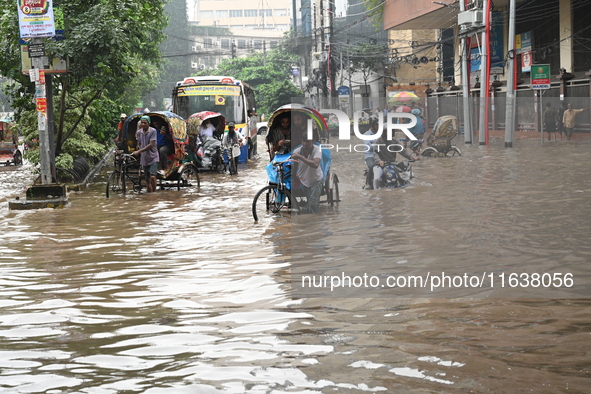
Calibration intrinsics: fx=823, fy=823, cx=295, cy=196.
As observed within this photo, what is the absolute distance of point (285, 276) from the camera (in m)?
8.27

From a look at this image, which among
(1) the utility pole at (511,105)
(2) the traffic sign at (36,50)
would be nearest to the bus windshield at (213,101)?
(1) the utility pole at (511,105)

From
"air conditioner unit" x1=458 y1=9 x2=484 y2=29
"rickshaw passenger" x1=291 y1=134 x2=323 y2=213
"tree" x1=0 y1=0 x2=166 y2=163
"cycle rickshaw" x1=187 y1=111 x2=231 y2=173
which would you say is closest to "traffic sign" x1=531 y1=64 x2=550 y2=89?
"air conditioner unit" x1=458 y1=9 x2=484 y2=29

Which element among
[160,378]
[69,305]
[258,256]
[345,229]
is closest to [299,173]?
[345,229]

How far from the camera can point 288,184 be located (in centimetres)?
1311

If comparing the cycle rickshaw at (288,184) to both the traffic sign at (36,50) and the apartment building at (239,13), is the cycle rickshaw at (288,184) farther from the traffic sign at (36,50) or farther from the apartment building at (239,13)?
the apartment building at (239,13)

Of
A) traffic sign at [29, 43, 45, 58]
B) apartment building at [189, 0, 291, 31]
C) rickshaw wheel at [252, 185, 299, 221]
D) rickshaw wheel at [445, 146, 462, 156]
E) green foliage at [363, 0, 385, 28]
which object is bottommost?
rickshaw wheel at [252, 185, 299, 221]

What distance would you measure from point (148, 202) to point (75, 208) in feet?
4.62

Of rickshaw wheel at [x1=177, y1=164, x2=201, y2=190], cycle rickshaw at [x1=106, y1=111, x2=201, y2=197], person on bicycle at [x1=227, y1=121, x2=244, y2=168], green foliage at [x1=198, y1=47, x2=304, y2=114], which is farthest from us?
green foliage at [x1=198, y1=47, x2=304, y2=114]

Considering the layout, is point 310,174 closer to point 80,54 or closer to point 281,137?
point 281,137

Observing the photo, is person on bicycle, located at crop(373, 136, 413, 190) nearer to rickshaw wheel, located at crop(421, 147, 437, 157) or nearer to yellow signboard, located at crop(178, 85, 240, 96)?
rickshaw wheel, located at crop(421, 147, 437, 157)

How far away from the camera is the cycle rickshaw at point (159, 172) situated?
59.2 feet

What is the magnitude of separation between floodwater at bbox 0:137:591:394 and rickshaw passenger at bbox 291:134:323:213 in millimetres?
442

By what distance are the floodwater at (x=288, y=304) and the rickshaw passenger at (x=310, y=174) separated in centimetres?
44

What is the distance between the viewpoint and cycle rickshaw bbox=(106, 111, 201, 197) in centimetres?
1805
